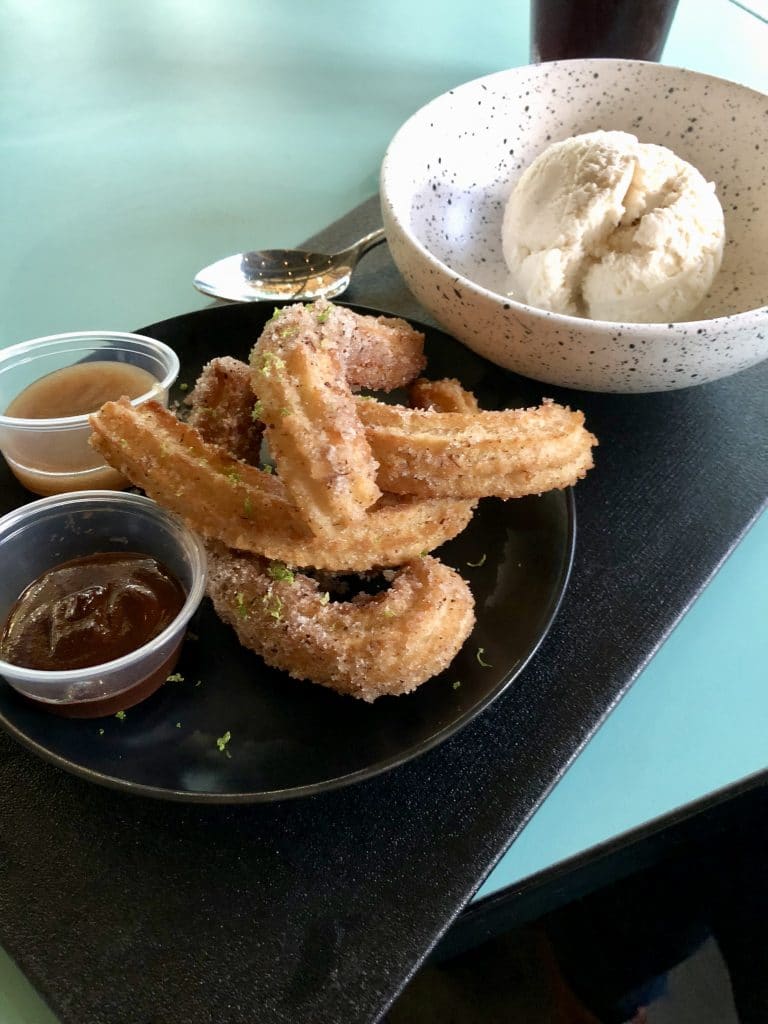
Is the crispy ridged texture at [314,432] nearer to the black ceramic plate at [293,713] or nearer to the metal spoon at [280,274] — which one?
the black ceramic plate at [293,713]

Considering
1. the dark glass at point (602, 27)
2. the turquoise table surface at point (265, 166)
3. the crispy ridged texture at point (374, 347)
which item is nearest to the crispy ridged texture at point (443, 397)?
the crispy ridged texture at point (374, 347)

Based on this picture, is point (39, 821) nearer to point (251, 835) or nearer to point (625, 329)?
point (251, 835)

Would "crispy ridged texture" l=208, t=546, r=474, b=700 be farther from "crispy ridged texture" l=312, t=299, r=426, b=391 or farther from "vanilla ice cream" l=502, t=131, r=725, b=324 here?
"vanilla ice cream" l=502, t=131, r=725, b=324

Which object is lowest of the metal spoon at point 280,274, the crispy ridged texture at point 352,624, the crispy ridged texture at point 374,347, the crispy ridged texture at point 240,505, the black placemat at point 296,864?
the black placemat at point 296,864

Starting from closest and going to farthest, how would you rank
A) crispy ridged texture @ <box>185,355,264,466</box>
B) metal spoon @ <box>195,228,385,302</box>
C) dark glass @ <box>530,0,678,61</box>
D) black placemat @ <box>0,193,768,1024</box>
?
black placemat @ <box>0,193,768,1024</box>
crispy ridged texture @ <box>185,355,264,466</box>
metal spoon @ <box>195,228,385,302</box>
dark glass @ <box>530,0,678,61</box>

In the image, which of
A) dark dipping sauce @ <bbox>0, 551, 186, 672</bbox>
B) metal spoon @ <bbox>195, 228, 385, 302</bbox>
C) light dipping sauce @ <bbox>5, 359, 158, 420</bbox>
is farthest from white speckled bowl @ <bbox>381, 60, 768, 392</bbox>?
dark dipping sauce @ <bbox>0, 551, 186, 672</bbox>

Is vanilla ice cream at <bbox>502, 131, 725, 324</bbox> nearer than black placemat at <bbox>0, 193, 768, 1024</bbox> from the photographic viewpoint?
No

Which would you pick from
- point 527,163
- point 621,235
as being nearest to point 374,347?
point 621,235
